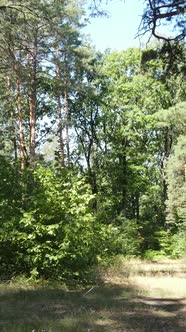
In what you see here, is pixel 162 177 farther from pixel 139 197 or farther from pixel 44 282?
pixel 44 282

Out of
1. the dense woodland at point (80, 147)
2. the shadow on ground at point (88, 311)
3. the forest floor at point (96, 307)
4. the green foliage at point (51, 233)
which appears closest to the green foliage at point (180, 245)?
the dense woodland at point (80, 147)

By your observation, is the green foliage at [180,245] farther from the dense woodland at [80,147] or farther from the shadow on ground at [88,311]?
the shadow on ground at [88,311]

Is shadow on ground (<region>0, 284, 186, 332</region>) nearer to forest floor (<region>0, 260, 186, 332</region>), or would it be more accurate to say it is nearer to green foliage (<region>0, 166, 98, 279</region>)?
forest floor (<region>0, 260, 186, 332</region>)

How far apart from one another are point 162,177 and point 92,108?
858 cm

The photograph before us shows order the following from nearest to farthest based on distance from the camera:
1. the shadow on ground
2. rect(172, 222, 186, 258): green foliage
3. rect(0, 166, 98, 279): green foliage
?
the shadow on ground → rect(0, 166, 98, 279): green foliage → rect(172, 222, 186, 258): green foliage

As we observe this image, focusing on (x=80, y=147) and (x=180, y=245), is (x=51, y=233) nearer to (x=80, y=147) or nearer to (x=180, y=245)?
(x=180, y=245)

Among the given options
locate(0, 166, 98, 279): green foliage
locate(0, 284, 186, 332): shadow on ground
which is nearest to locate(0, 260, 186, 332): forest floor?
locate(0, 284, 186, 332): shadow on ground

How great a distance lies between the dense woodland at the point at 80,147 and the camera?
1059cm

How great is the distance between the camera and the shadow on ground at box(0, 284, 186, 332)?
5852 millimetres

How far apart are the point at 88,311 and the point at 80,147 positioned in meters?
29.6

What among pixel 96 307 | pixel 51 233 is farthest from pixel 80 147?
pixel 96 307

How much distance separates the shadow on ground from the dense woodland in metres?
1.71

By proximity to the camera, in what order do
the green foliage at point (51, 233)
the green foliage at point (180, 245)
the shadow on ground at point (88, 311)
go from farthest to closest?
the green foliage at point (180, 245) → the green foliage at point (51, 233) → the shadow on ground at point (88, 311)

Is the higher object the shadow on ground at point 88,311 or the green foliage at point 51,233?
the green foliage at point 51,233
